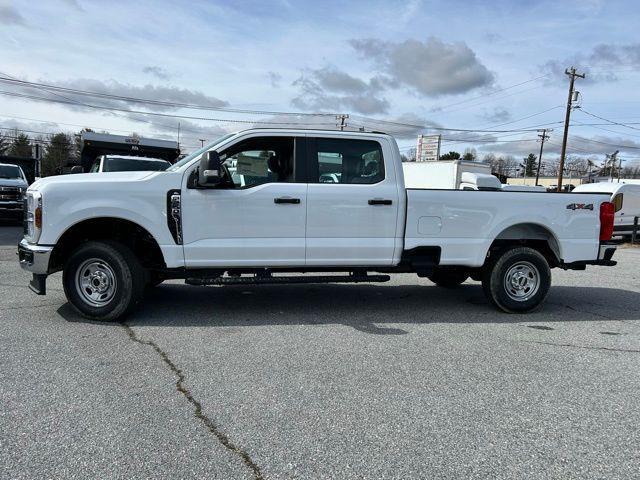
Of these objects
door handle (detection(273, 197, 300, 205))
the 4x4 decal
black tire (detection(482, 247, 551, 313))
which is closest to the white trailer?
the 4x4 decal

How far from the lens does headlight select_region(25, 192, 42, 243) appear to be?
537 centimetres

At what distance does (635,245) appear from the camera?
59.3 feet

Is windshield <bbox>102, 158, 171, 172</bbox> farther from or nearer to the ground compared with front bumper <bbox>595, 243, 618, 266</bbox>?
farther from the ground

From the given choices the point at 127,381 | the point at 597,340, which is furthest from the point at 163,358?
the point at 597,340

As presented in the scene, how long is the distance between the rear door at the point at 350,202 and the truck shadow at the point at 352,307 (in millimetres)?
742

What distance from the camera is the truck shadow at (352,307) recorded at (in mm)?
5871

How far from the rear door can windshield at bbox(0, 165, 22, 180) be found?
14366 mm

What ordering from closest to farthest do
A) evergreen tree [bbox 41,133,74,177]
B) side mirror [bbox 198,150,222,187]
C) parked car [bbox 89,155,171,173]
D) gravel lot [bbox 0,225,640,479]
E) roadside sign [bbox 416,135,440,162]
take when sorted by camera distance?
gravel lot [bbox 0,225,640,479]
side mirror [bbox 198,150,222,187]
parked car [bbox 89,155,171,173]
roadside sign [bbox 416,135,440,162]
evergreen tree [bbox 41,133,74,177]

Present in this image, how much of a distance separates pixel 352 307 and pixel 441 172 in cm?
2421

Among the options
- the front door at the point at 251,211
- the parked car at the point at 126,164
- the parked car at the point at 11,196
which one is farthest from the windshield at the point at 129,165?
the front door at the point at 251,211

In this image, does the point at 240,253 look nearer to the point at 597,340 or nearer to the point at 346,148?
the point at 346,148

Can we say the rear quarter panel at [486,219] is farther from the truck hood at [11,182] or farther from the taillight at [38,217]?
the truck hood at [11,182]

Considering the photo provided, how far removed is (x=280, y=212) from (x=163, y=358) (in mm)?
2029

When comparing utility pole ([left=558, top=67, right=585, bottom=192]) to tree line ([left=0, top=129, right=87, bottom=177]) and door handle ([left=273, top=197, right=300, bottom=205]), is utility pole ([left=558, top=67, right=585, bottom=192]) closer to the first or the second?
door handle ([left=273, top=197, right=300, bottom=205])
